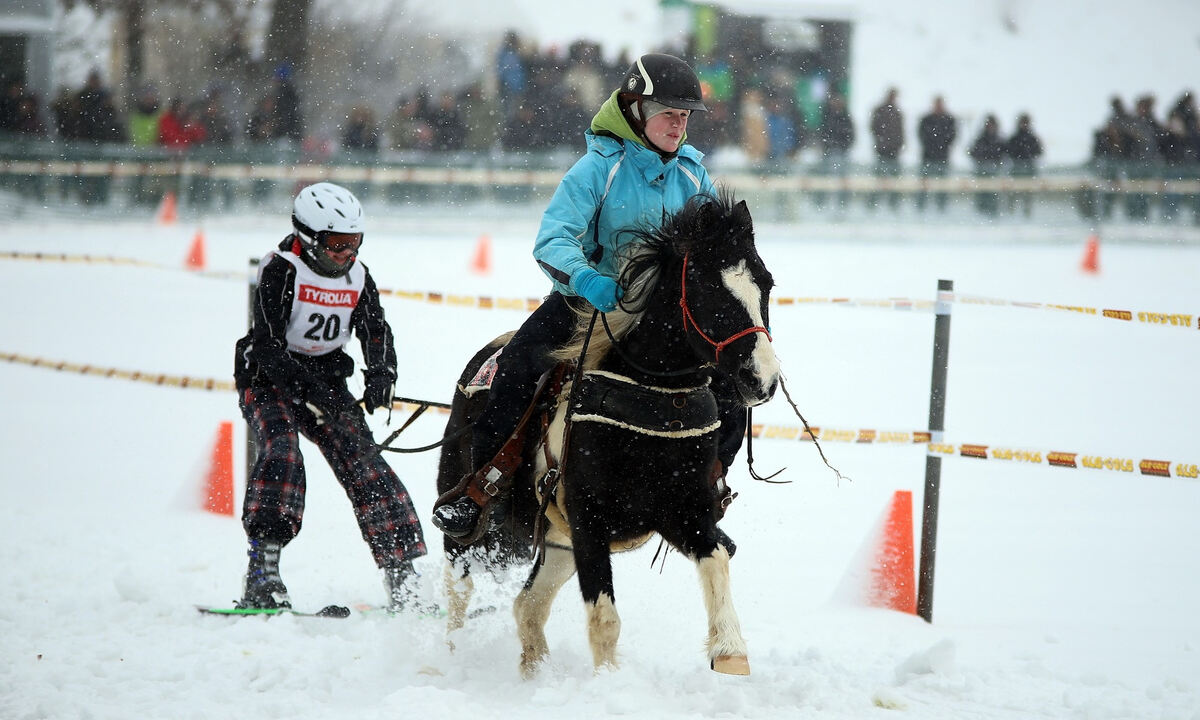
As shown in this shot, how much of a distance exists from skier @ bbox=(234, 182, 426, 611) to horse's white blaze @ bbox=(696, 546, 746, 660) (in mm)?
1986

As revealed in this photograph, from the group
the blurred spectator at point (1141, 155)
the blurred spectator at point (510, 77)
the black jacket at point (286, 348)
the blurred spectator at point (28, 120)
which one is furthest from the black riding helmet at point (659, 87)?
the blurred spectator at point (28, 120)

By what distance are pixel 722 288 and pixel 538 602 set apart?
166 cm

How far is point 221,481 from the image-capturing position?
7.83 meters

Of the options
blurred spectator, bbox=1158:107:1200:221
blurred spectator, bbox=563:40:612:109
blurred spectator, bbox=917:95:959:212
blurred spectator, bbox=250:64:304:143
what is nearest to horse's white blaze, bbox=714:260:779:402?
blurred spectator, bbox=563:40:612:109

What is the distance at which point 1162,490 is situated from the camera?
27.8 feet

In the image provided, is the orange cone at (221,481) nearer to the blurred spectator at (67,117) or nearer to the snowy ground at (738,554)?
the snowy ground at (738,554)

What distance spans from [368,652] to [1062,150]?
3758 cm

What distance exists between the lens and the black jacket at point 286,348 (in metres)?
5.83

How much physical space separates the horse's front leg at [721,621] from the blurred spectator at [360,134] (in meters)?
17.7

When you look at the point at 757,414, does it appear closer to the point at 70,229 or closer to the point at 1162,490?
the point at 1162,490

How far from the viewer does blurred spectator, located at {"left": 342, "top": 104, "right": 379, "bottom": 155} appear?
21.2m

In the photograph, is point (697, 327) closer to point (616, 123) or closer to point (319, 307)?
point (616, 123)

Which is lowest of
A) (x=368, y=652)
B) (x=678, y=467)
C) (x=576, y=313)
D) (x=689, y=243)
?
(x=368, y=652)

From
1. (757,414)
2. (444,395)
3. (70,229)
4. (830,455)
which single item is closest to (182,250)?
(70,229)
